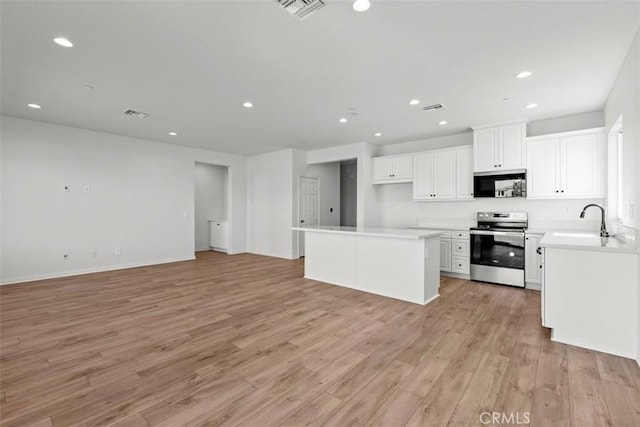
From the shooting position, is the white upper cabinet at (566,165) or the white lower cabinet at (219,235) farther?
the white lower cabinet at (219,235)

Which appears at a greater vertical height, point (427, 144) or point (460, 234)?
point (427, 144)

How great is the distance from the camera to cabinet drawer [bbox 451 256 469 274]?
500 cm

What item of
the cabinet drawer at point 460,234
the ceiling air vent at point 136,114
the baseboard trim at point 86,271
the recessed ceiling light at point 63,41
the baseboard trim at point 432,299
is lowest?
the baseboard trim at point 432,299

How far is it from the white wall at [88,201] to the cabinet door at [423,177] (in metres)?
5.08

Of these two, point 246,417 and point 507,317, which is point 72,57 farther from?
point 507,317

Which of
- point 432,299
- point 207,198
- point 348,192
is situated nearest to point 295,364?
point 432,299

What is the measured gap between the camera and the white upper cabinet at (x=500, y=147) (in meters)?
4.58

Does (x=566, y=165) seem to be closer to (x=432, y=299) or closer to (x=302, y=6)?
(x=432, y=299)

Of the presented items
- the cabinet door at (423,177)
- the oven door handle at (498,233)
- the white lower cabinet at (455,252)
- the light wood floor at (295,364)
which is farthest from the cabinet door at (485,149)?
the light wood floor at (295,364)

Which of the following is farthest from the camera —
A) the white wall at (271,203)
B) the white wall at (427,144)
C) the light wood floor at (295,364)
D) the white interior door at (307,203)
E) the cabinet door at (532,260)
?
the white interior door at (307,203)

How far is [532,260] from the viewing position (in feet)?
14.3

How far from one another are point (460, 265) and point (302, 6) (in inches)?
183

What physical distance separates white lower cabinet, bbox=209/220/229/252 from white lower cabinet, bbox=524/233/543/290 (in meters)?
6.76

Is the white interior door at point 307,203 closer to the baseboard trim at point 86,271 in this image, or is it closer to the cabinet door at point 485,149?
the baseboard trim at point 86,271
